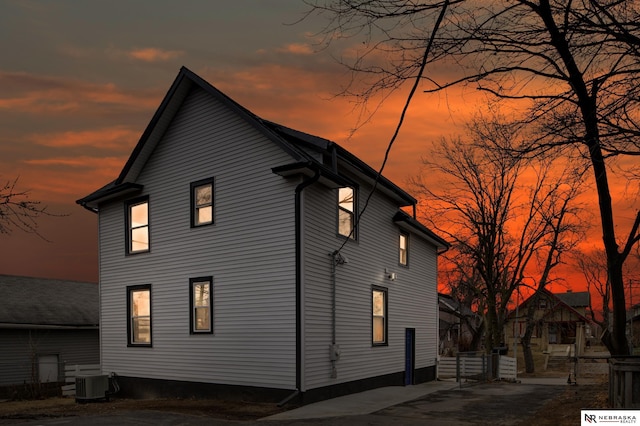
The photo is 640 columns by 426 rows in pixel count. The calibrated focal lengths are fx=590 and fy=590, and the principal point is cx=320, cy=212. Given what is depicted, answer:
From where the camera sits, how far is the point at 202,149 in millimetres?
20234

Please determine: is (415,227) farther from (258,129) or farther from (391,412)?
(391,412)

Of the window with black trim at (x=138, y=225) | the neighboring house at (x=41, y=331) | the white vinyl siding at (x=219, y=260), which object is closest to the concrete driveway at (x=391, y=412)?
the white vinyl siding at (x=219, y=260)

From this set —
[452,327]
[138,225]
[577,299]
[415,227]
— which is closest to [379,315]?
[415,227]

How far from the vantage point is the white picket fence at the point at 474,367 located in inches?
1073

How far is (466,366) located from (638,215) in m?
16.5

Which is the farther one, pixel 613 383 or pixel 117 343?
pixel 117 343

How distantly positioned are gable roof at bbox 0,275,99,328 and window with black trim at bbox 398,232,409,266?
1862 cm

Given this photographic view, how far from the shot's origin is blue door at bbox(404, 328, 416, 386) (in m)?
24.6

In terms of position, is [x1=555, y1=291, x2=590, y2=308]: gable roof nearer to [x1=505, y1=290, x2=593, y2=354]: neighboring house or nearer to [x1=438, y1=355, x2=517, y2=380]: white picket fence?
[x1=505, y1=290, x2=593, y2=354]: neighboring house

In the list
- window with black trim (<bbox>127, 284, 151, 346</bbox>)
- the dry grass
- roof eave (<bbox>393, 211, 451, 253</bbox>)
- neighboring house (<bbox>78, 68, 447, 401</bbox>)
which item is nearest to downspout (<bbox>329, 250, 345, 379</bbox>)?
neighboring house (<bbox>78, 68, 447, 401</bbox>)

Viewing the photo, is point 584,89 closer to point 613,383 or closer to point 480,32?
point 480,32

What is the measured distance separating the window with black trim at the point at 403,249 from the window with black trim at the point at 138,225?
1024cm

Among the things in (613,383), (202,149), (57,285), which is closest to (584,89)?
(613,383)

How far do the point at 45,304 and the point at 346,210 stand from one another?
872 inches
